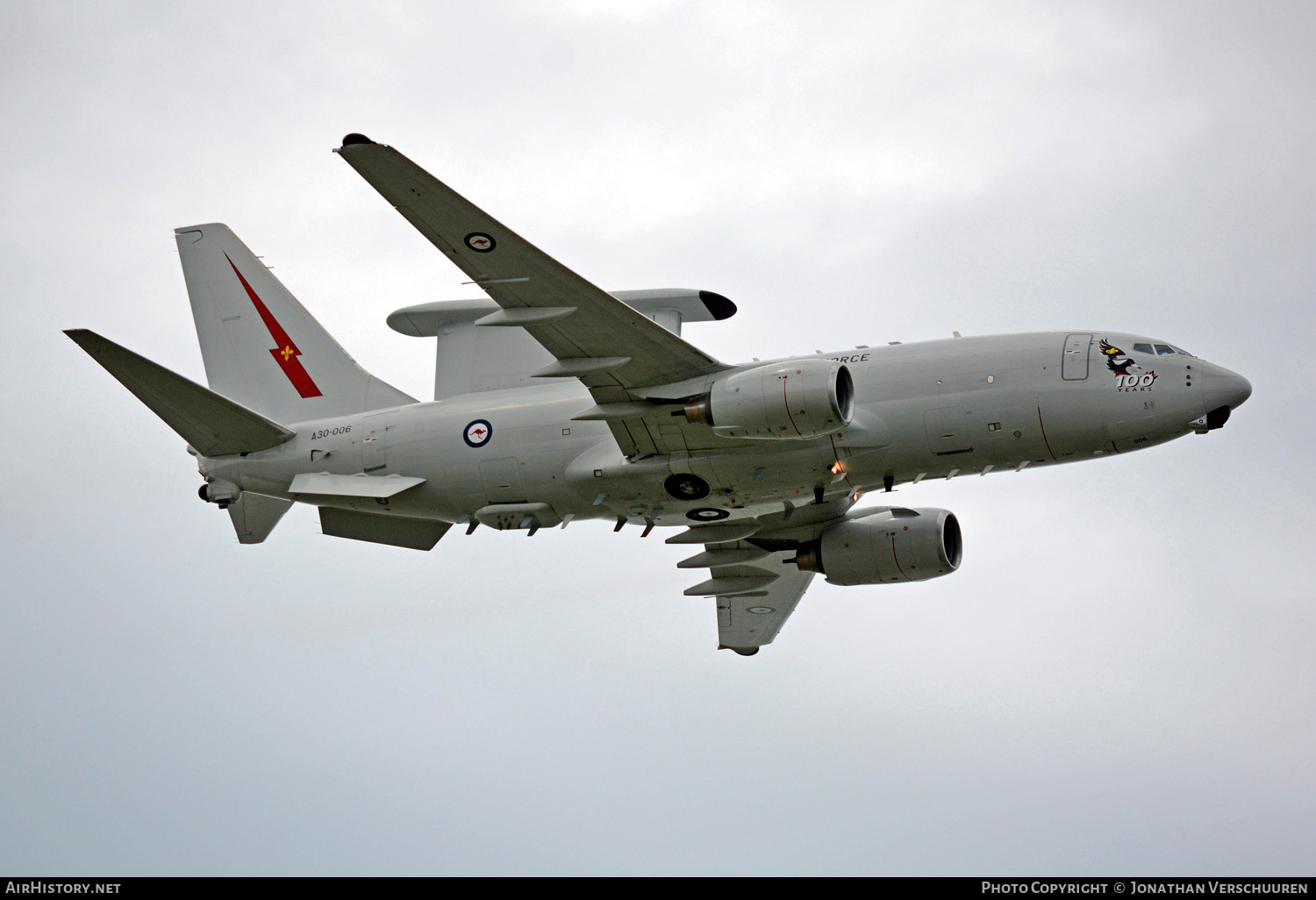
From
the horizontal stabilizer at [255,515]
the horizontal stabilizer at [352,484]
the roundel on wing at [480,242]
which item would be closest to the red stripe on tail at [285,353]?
the horizontal stabilizer at [255,515]

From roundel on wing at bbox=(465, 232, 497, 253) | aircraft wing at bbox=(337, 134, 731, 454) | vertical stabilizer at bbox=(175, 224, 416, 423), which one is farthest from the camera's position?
vertical stabilizer at bbox=(175, 224, 416, 423)

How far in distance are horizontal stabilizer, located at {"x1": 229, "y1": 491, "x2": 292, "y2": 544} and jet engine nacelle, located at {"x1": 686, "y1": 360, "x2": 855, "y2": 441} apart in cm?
1381

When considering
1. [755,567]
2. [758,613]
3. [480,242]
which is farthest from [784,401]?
[758,613]

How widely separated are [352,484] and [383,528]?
2.40 metres

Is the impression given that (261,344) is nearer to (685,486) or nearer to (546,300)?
(546,300)

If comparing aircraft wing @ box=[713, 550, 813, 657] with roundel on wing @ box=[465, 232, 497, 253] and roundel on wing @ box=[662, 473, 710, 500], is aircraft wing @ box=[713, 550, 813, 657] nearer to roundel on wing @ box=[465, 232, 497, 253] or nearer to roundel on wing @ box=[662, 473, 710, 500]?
roundel on wing @ box=[662, 473, 710, 500]

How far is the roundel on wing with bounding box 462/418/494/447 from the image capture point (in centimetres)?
3219

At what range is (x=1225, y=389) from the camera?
28.2m

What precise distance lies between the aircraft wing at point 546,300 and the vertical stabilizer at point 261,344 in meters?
8.13

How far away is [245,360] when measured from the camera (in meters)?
37.0

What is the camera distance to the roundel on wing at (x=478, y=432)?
3219cm

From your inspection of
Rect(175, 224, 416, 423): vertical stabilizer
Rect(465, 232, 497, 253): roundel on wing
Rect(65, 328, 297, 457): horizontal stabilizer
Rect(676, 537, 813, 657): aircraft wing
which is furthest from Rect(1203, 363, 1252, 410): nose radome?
Rect(65, 328, 297, 457): horizontal stabilizer

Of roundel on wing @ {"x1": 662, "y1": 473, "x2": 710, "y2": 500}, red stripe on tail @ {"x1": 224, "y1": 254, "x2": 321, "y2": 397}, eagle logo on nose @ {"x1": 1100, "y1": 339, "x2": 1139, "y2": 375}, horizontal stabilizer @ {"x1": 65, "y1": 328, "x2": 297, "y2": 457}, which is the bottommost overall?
roundel on wing @ {"x1": 662, "y1": 473, "x2": 710, "y2": 500}
